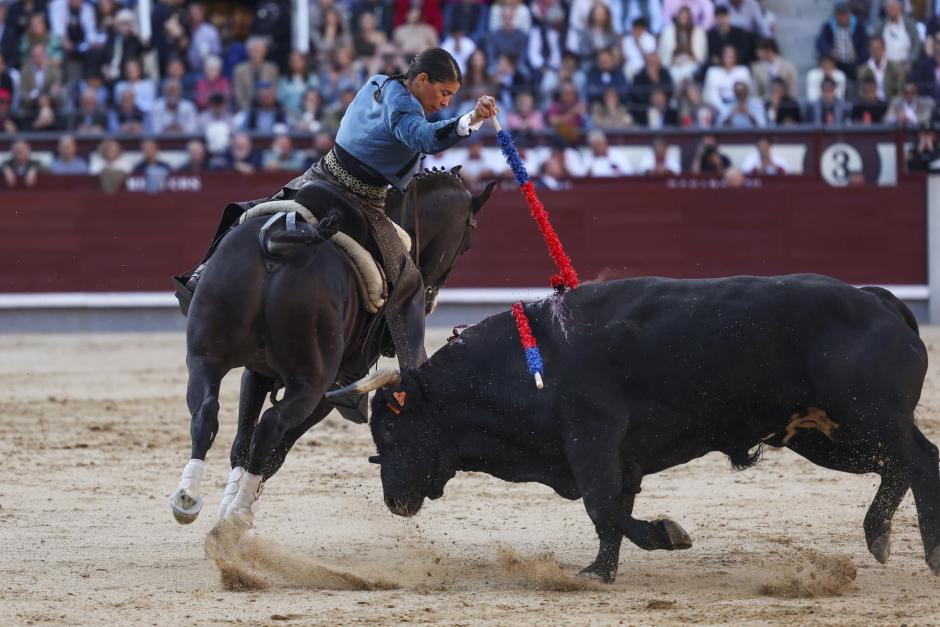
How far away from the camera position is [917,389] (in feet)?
13.6

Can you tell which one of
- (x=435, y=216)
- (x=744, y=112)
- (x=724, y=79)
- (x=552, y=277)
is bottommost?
(x=744, y=112)

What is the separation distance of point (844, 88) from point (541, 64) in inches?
99.1

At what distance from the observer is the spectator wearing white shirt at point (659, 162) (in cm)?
1196

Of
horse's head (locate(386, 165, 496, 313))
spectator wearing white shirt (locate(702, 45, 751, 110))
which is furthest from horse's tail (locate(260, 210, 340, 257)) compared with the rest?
spectator wearing white shirt (locate(702, 45, 751, 110))

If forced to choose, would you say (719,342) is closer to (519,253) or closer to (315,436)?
(315,436)

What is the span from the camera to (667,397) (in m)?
4.23

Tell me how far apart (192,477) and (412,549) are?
0.85 metres

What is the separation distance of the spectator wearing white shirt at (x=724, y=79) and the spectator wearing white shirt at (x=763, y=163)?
51 cm

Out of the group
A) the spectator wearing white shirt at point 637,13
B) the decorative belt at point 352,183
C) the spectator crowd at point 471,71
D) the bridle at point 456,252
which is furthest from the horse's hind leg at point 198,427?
the spectator wearing white shirt at point 637,13

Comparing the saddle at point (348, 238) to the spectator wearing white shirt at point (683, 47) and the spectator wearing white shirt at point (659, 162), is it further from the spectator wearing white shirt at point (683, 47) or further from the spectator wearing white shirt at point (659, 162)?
the spectator wearing white shirt at point (683, 47)

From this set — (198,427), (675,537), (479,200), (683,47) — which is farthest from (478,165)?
(675,537)

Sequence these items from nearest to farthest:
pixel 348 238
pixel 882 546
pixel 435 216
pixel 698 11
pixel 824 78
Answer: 1. pixel 882 546
2. pixel 348 238
3. pixel 435 216
4. pixel 824 78
5. pixel 698 11

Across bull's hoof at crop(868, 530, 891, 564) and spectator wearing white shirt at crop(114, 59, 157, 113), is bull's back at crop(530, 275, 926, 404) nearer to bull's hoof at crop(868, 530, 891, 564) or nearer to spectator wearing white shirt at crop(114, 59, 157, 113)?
bull's hoof at crop(868, 530, 891, 564)

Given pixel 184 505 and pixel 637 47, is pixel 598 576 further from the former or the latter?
pixel 637 47
